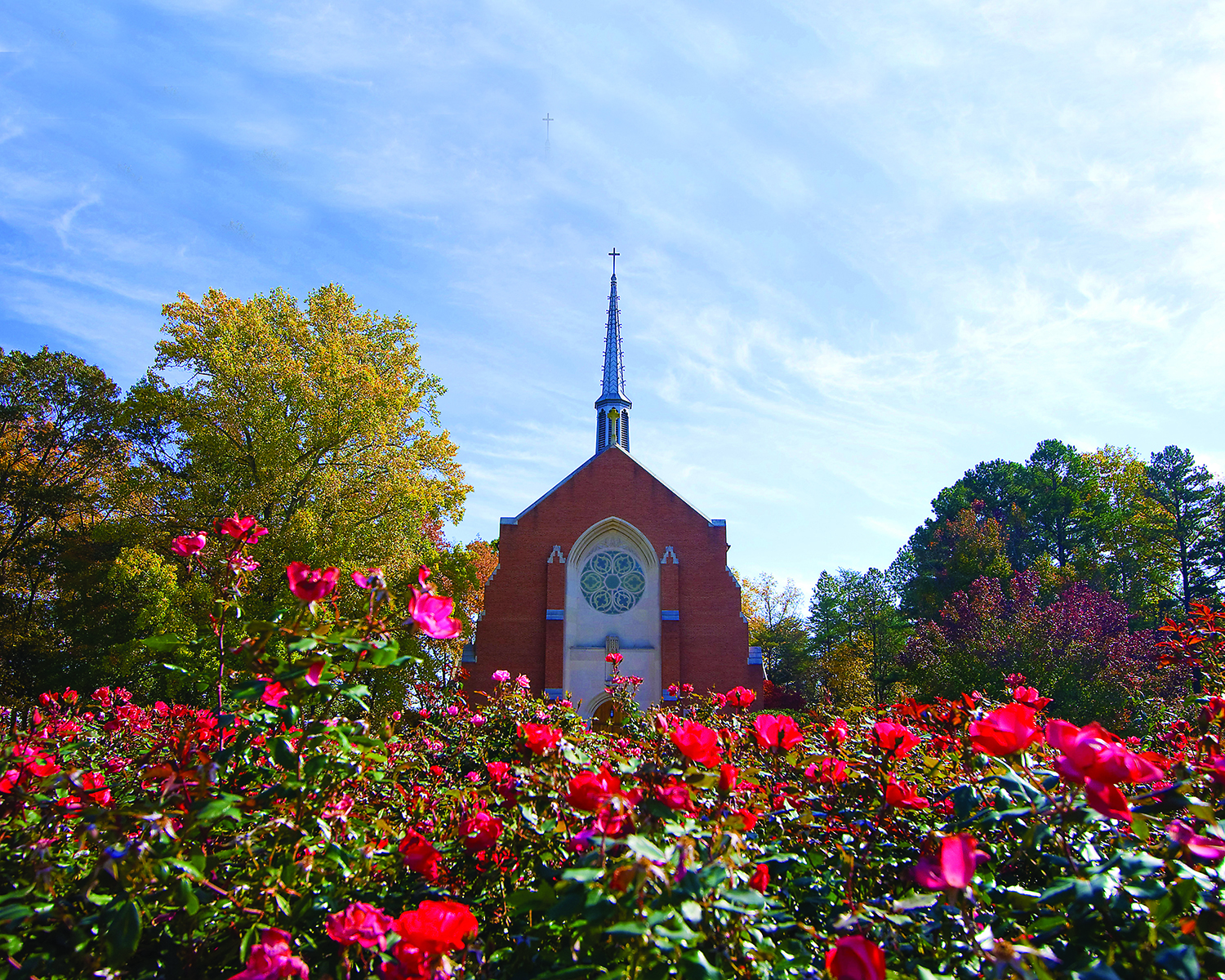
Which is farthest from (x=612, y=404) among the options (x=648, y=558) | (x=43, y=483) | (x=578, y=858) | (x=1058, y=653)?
(x=578, y=858)

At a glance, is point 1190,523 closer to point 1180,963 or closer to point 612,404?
point 612,404

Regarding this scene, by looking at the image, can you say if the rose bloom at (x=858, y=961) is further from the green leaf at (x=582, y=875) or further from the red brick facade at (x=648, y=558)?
the red brick facade at (x=648, y=558)

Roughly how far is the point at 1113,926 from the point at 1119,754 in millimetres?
405

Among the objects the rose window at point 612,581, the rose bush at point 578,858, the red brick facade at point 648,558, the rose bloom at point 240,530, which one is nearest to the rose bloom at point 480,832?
the rose bush at point 578,858

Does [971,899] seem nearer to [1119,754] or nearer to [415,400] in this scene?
[1119,754]

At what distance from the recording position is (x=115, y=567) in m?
15.3

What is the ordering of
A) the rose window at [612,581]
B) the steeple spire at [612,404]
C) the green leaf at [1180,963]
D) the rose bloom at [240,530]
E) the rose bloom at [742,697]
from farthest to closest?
the steeple spire at [612,404], the rose window at [612,581], the rose bloom at [742,697], the rose bloom at [240,530], the green leaf at [1180,963]

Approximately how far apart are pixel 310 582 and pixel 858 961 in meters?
1.63

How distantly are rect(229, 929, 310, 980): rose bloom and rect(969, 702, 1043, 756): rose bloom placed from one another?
5.75ft

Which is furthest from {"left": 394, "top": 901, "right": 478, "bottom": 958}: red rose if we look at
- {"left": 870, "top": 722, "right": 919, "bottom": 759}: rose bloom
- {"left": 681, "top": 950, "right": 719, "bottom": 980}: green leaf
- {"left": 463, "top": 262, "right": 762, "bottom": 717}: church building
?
{"left": 463, "top": 262, "right": 762, "bottom": 717}: church building

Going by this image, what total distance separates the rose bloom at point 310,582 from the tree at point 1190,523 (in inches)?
1490

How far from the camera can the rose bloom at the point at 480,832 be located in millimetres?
2100

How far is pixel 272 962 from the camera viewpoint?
1.50 meters

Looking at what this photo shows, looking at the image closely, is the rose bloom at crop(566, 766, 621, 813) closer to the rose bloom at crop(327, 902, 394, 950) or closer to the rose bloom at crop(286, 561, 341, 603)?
the rose bloom at crop(327, 902, 394, 950)
